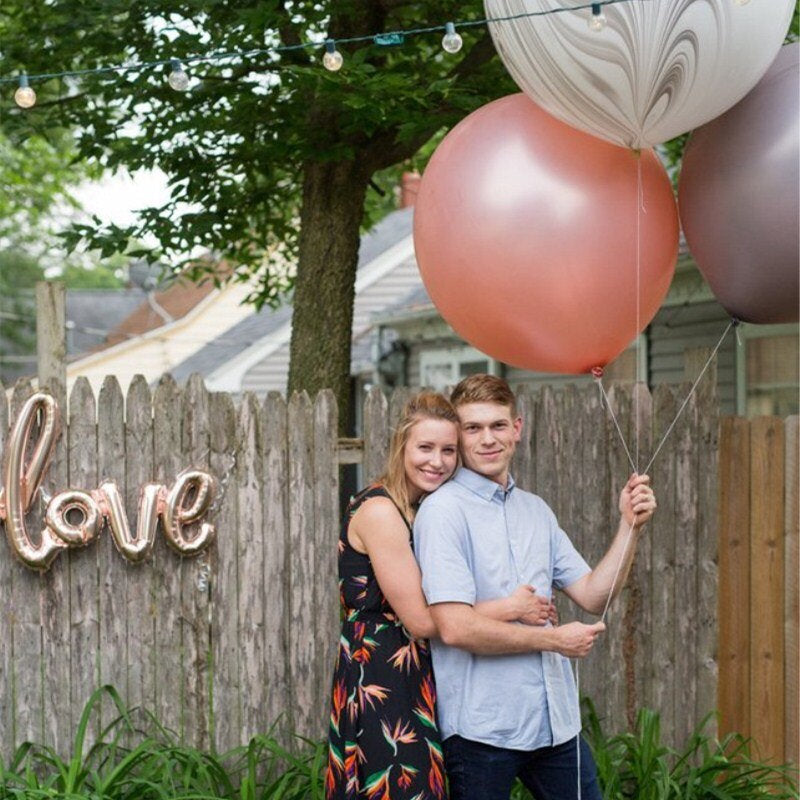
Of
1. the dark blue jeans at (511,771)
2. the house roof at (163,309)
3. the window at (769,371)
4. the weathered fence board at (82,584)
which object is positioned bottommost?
the dark blue jeans at (511,771)

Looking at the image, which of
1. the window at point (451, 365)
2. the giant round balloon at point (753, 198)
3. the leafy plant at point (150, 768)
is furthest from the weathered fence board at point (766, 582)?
the window at point (451, 365)

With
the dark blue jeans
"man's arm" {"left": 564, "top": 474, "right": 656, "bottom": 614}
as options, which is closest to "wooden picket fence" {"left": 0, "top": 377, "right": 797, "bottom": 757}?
"man's arm" {"left": 564, "top": 474, "right": 656, "bottom": 614}

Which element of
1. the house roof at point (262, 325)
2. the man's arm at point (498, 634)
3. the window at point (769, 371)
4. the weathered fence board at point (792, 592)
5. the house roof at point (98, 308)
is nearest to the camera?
the man's arm at point (498, 634)

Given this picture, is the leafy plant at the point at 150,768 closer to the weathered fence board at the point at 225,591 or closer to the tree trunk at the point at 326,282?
the weathered fence board at the point at 225,591

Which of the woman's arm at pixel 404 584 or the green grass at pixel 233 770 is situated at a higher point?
the woman's arm at pixel 404 584

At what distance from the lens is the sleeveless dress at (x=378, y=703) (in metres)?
3.22

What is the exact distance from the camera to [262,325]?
19.5 metres

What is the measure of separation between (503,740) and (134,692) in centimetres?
183

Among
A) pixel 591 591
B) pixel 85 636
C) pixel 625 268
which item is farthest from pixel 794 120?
pixel 85 636

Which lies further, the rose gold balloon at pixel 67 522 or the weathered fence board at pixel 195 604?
the weathered fence board at pixel 195 604

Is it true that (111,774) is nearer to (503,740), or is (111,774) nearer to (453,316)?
(503,740)

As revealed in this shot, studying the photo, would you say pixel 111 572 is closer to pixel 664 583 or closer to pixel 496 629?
pixel 496 629

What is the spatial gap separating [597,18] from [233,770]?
2.88 meters

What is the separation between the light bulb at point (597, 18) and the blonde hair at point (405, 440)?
1.04 metres
